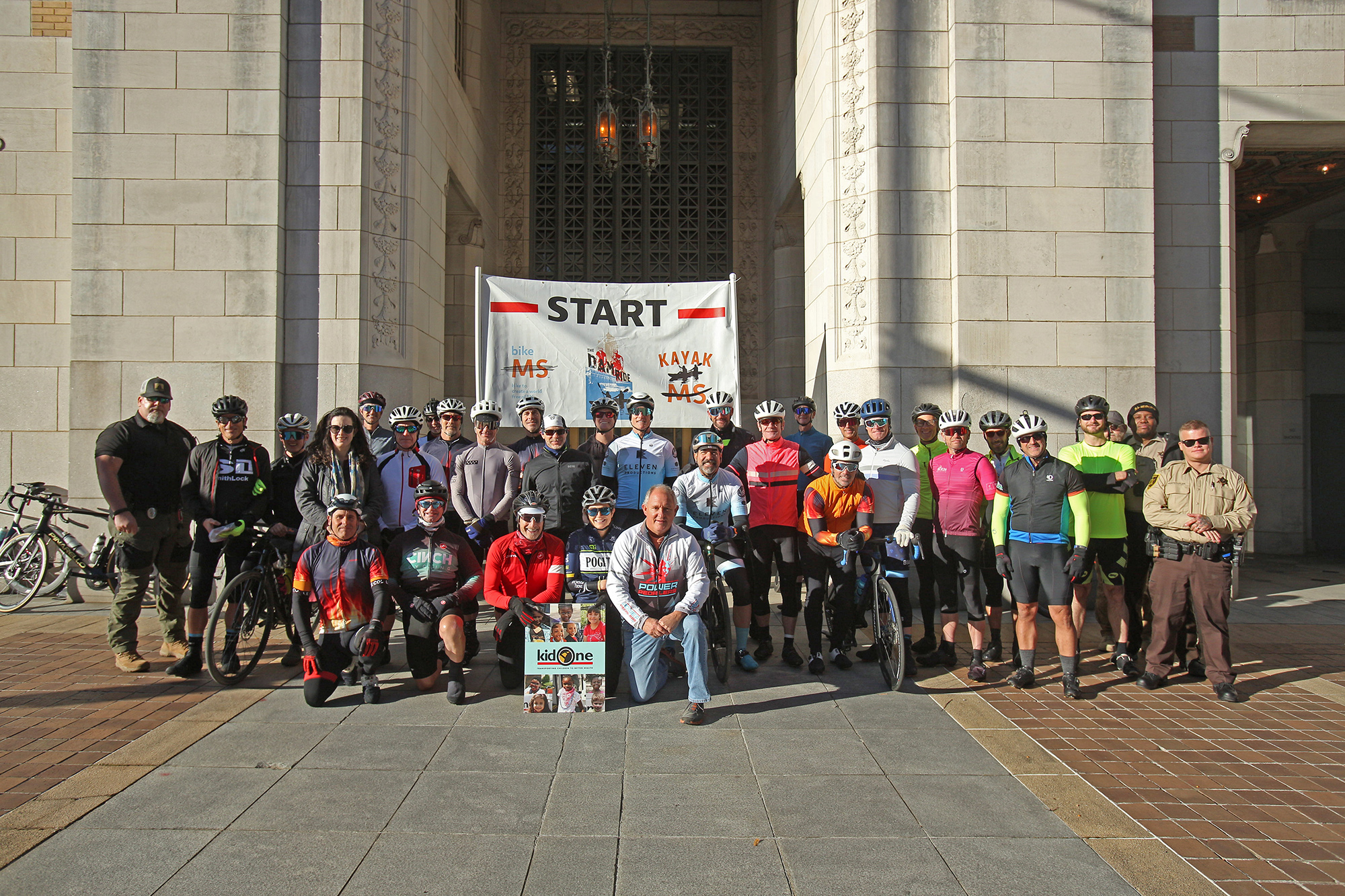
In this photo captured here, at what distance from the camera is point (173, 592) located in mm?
6422

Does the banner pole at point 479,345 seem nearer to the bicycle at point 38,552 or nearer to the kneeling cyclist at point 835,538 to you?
the kneeling cyclist at point 835,538

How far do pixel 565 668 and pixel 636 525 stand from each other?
108cm

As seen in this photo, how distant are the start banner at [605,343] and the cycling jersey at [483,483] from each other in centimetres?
147

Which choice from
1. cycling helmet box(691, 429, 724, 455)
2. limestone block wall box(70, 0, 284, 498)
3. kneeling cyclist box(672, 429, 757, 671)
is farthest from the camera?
limestone block wall box(70, 0, 284, 498)

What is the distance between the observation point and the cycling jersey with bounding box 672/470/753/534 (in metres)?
6.27

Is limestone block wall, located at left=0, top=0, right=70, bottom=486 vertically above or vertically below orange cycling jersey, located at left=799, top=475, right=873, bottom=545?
above

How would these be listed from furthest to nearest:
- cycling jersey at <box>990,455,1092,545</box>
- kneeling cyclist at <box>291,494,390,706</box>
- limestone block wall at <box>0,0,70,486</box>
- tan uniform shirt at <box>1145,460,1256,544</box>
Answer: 1. limestone block wall at <box>0,0,70,486</box>
2. cycling jersey at <box>990,455,1092,545</box>
3. tan uniform shirt at <box>1145,460,1256,544</box>
4. kneeling cyclist at <box>291,494,390,706</box>

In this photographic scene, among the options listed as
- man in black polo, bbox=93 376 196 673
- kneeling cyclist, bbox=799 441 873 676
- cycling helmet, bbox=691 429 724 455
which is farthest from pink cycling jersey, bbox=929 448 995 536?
man in black polo, bbox=93 376 196 673

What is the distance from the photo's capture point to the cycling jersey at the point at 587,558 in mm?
5660

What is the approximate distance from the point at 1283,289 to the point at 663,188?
10915mm

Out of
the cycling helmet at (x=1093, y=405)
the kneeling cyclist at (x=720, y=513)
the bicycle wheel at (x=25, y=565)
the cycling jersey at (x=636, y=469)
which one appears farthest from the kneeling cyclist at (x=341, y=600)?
the cycling helmet at (x=1093, y=405)

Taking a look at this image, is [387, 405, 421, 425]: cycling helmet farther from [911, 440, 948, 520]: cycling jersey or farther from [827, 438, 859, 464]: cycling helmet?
[911, 440, 948, 520]: cycling jersey

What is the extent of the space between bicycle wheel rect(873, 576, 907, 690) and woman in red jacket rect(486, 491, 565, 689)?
2.32m

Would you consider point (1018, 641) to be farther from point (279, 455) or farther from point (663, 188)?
point (663, 188)
